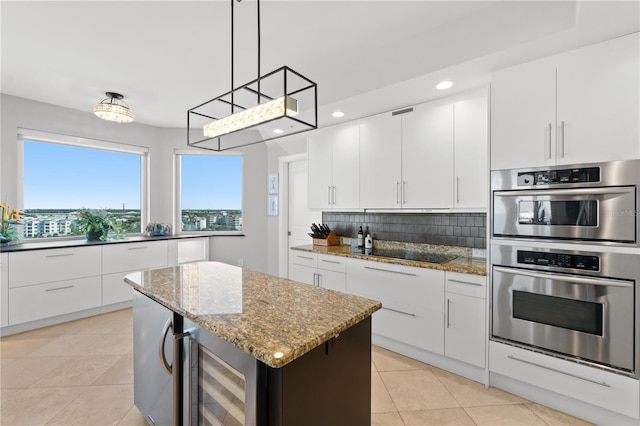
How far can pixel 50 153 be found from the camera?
3.73 metres

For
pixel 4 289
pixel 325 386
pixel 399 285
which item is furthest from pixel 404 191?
pixel 4 289

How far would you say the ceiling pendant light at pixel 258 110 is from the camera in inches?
52.1

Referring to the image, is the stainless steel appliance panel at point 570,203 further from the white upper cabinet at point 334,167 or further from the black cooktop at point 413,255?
the white upper cabinet at point 334,167

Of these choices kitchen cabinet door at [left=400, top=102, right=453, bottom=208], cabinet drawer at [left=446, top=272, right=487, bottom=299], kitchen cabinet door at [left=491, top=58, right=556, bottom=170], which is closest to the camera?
kitchen cabinet door at [left=491, top=58, right=556, bottom=170]

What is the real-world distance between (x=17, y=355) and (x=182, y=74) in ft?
9.83

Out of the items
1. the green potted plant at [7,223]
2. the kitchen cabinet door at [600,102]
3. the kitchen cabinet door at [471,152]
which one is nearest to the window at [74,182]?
the green potted plant at [7,223]

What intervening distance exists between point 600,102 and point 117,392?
380 centimetres

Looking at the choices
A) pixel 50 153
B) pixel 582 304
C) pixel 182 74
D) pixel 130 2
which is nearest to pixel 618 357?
pixel 582 304

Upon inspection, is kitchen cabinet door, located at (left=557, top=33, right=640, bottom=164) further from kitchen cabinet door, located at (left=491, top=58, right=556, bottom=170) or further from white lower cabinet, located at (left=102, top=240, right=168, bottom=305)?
white lower cabinet, located at (left=102, top=240, right=168, bottom=305)

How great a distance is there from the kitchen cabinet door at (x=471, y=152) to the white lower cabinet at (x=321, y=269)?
1.30 metres

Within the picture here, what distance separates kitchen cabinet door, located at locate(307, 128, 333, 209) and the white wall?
1.35m

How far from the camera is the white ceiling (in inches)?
71.7

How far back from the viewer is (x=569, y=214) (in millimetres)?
1895

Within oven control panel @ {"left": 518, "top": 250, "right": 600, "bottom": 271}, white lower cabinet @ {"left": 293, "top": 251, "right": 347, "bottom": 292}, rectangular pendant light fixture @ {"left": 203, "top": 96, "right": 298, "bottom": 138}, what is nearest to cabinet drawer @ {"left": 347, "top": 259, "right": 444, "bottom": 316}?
white lower cabinet @ {"left": 293, "top": 251, "right": 347, "bottom": 292}
